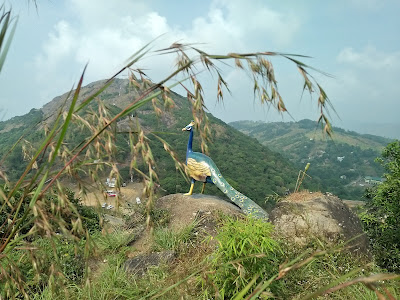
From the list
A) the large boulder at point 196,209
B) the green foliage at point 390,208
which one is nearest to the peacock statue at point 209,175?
the large boulder at point 196,209

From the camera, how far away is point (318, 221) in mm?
7402

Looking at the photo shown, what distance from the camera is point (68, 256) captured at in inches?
264

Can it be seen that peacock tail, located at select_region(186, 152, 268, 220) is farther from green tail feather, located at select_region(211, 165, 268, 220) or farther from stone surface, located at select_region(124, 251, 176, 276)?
stone surface, located at select_region(124, 251, 176, 276)

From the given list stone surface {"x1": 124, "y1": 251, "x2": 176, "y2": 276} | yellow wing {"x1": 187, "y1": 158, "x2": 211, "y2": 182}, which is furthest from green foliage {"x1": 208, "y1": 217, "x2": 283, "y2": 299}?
yellow wing {"x1": 187, "y1": 158, "x2": 211, "y2": 182}

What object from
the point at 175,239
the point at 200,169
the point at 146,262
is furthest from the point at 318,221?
the point at 200,169

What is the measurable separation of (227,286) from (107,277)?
6.86 feet

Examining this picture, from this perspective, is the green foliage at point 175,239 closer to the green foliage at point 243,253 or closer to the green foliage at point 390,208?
the green foliage at point 243,253

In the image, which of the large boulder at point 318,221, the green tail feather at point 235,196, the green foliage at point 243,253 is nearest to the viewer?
the green foliage at point 243,253

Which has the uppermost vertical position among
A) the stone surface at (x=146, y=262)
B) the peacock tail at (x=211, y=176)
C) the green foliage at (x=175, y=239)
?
the peacock tail at (x=211, y=176)

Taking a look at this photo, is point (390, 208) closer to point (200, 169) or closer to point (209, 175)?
point (209, 175)

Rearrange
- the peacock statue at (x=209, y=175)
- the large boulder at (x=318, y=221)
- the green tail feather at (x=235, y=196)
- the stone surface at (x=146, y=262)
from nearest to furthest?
the stone surface at (x=146, y=262) < the large boulder at (x=318, y=221) < the green tail feather at (x=235, y=196) < the peacock statue at (x=209, y=175)

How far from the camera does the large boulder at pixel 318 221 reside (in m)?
6.99

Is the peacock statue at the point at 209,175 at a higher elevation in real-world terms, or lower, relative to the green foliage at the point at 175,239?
higher

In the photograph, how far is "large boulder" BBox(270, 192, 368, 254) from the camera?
699 cm
